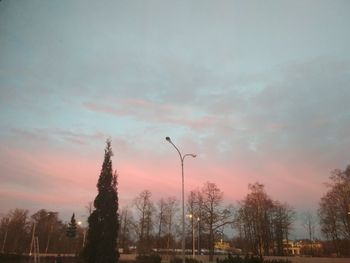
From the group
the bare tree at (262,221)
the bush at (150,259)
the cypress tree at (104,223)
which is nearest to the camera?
the cypress tree at (104,223)

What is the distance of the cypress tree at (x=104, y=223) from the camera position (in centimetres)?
2709

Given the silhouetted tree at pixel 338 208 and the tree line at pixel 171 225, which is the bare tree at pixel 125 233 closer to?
the tree line at pixel 171 225

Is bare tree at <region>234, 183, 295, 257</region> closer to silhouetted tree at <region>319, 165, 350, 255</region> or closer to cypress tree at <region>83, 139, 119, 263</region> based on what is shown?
silhouetted tree at <region>319, 165, 350, 255</region>

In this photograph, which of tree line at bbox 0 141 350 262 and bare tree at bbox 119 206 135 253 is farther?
bare tree at bbox 119 206 135 253

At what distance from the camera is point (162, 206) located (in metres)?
64.4

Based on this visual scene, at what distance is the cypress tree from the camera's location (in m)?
27.1

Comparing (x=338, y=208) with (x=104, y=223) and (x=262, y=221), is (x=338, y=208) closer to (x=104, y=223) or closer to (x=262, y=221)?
(x=262, y=221)

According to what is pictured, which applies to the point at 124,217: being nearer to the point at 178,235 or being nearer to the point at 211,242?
the point at 178,235

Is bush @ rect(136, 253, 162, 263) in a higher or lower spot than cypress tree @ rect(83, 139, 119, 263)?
lower

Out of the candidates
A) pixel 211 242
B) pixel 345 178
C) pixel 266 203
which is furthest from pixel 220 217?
pixel 345 178

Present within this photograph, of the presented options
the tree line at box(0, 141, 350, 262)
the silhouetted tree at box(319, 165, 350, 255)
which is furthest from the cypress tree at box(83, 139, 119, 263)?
the silhouetted tree at box(319, 165, 350, 255)

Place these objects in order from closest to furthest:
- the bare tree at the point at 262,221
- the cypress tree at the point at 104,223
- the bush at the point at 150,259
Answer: the cypress tree at the point at 104,223 → the bush at the point at 150,259 → the bare tree at the point at 262,221

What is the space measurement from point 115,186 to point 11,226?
58.1 meters

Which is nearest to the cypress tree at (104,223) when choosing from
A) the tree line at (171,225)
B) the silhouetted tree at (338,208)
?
the tree line at (171,225)
